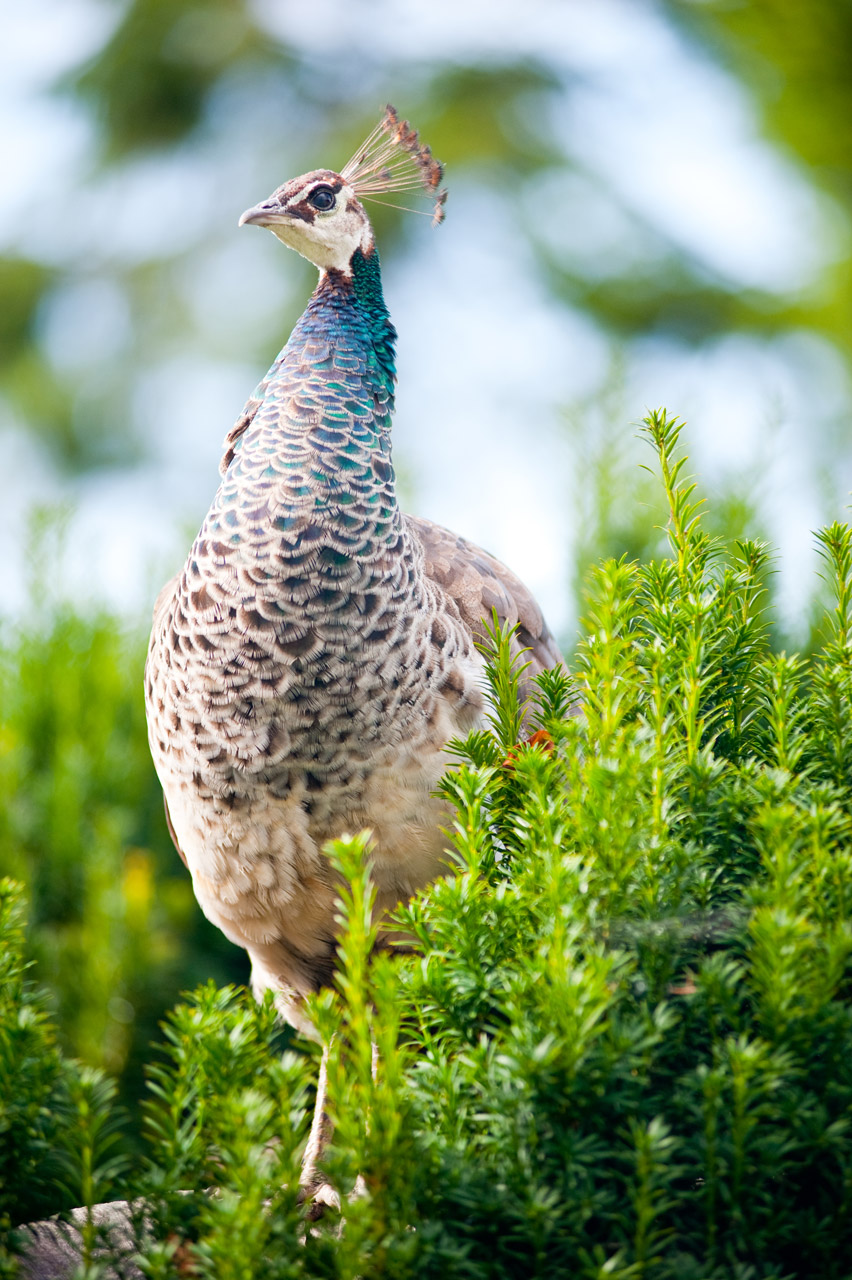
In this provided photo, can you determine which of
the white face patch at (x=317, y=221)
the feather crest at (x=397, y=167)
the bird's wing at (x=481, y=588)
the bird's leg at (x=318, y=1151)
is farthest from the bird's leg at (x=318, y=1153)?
the feather crest at (x=397, y=167)

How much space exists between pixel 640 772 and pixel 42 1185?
755mm

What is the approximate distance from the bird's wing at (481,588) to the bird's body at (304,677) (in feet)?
0.50

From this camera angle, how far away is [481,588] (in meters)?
2.36

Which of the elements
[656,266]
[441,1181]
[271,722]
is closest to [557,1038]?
[441,1181]

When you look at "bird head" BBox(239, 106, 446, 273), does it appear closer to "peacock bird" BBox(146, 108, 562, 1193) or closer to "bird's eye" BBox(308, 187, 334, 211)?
"bird's eye" BBox(308, 187, 334, 211)

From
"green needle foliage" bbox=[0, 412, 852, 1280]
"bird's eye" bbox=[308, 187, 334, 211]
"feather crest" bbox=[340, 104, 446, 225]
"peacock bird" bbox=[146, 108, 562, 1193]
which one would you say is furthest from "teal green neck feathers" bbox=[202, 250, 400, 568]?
"green needle foliage" bbox=[0, 412, 852, 1280]

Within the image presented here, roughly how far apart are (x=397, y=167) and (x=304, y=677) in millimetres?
1368

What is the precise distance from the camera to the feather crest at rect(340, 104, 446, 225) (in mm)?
2557

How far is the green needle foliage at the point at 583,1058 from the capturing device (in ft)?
3.25

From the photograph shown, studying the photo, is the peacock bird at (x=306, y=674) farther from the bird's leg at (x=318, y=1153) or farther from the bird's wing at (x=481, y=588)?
the bird's leg at (x=318, y=1153)

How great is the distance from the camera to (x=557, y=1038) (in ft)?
3.33

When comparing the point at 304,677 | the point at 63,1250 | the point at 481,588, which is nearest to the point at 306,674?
the point at 304,677

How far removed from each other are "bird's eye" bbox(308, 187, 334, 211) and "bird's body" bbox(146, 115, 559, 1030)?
1.23 ft

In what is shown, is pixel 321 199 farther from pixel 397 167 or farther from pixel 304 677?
pixel 304 677
